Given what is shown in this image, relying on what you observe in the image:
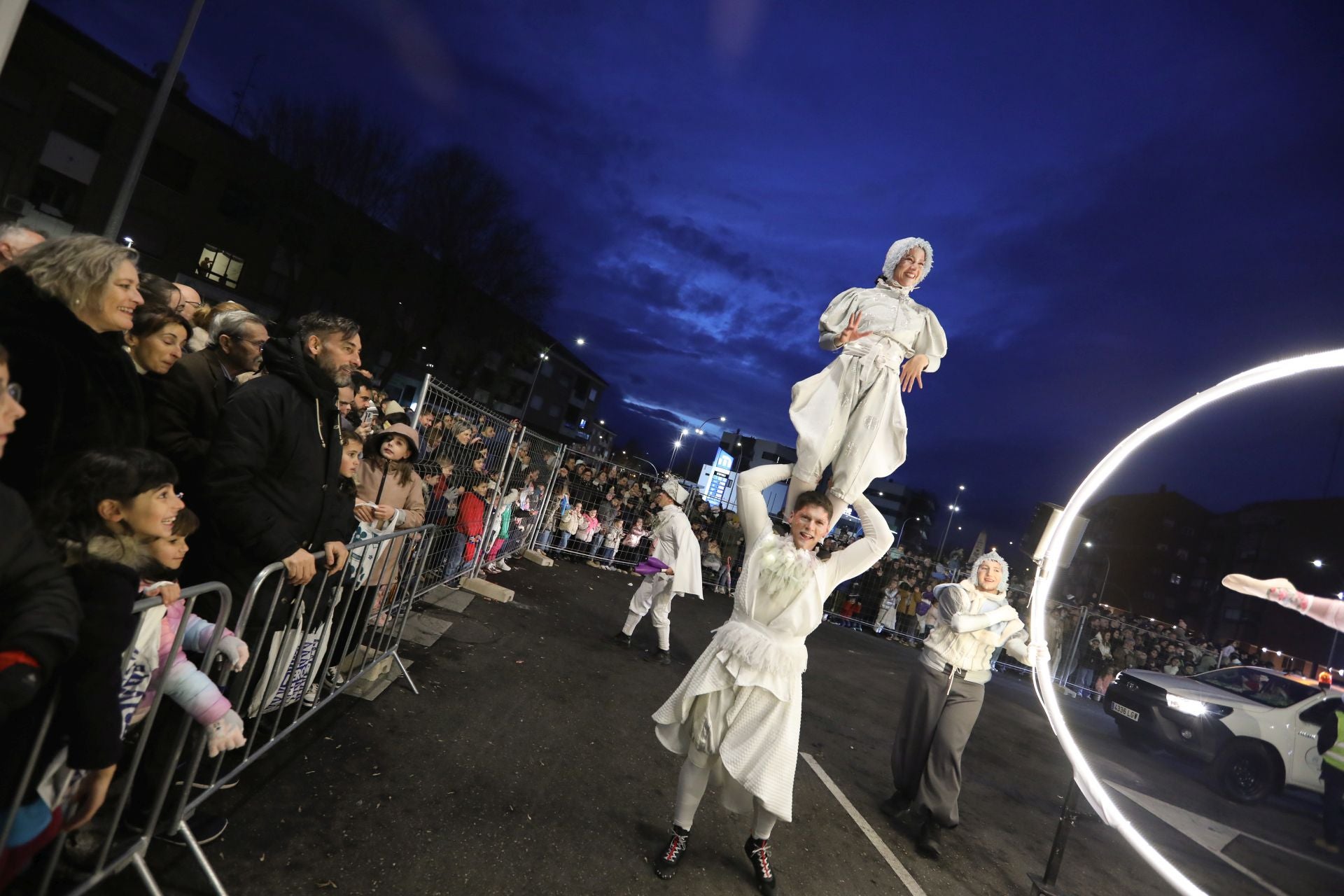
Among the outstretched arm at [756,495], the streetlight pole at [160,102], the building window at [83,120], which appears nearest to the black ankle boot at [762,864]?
the outstretched arm at [756,495]

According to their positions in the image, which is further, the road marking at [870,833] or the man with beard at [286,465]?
the road marking at [870,833]

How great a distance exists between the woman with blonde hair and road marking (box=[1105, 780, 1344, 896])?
9.58 meters

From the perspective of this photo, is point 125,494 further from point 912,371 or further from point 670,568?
point 670,568

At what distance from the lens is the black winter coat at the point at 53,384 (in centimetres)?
222

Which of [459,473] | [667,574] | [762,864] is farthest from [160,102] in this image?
[762,864]

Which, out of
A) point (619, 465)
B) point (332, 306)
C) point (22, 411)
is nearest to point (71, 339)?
point (22, 411)

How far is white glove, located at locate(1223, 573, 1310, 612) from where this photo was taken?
3.42 metres

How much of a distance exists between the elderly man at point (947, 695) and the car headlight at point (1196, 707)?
6.20 m

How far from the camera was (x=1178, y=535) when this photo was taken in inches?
2267

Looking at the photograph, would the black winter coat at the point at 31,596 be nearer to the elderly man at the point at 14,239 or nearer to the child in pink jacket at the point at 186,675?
the child in pink jacket at the point at 186,675

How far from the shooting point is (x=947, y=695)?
5.12m

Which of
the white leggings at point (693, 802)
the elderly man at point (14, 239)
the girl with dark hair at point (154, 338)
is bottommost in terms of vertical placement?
the white leggings at point (693, 802)

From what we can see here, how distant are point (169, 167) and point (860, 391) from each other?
34.7 metres

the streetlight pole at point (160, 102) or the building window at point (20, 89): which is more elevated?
the building window at point (20, 89)
